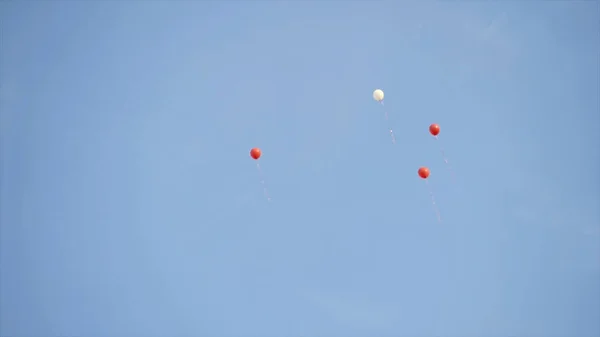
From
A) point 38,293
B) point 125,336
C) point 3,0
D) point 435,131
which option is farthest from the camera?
point 3,0

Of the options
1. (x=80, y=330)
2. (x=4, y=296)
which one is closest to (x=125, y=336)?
(x=80, y=330)

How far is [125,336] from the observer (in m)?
22.4

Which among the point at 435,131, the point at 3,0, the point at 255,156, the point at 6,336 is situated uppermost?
the point at 3,0

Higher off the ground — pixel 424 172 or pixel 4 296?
pixel 424 172

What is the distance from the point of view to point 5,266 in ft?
A: 79.3

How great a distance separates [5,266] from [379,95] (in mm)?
16966

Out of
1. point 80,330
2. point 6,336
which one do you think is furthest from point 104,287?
point 6,336

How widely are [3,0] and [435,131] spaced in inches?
781

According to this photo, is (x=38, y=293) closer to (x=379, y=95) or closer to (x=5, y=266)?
(x=5, y=266)

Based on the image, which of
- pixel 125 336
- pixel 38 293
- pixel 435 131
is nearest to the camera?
pixel 435 131

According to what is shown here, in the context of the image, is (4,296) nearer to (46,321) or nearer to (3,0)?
(46,321)

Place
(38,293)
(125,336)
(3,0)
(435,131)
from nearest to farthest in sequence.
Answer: (435,131)
(125,336)
(38,293)
(3,0)

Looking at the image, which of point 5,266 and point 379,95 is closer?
point 379,95

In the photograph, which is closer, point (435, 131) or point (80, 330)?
point (435, 131)
